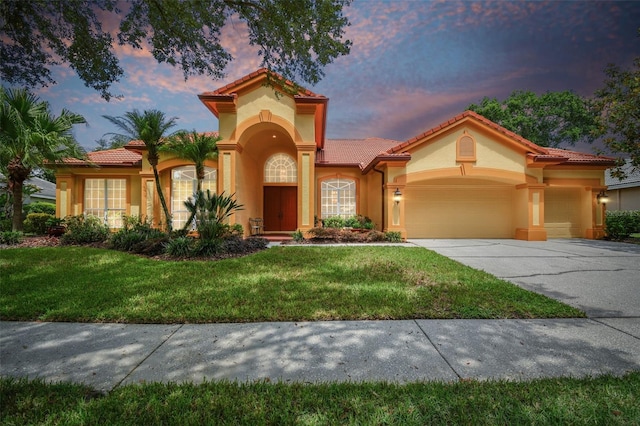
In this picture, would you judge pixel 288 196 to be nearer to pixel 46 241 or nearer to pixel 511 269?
Answer: pixel 46 241

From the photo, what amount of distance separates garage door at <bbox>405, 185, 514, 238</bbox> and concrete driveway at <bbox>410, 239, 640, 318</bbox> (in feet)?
12.7

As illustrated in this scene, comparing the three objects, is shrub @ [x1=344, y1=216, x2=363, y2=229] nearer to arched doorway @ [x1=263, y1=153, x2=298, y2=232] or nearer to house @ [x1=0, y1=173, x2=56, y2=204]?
arched doorway @ [x1=263, y1=153, x2=298, y2=232]

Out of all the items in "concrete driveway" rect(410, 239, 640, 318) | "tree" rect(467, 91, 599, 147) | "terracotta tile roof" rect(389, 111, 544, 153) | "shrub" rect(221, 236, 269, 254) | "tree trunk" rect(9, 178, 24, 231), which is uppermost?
"tree" rect(467, 91, 599, 147)

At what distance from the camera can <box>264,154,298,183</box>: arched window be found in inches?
617

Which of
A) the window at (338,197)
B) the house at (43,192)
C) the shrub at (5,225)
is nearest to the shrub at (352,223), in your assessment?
the window at (338,197)

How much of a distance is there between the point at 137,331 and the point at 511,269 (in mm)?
7814

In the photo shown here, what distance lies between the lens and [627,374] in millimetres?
2410

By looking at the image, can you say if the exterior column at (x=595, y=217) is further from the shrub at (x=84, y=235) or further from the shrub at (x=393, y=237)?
the shrub at (x=84, y=235)

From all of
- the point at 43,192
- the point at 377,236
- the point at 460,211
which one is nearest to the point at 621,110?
the point at 460,211

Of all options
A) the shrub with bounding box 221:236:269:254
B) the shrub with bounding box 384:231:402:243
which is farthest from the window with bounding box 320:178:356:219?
the shrub with bounding box 221:236:269:254

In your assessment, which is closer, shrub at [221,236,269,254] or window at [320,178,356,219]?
shrub at [221,236,269,254]

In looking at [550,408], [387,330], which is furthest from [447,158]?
[550,408]

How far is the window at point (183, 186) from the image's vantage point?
13562 mm

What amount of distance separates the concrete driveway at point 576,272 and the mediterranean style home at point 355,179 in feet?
12.2
